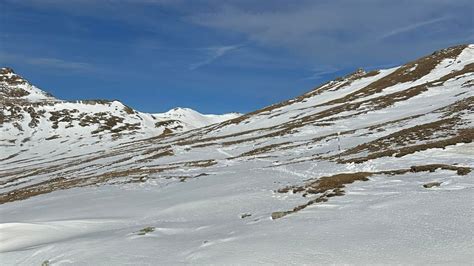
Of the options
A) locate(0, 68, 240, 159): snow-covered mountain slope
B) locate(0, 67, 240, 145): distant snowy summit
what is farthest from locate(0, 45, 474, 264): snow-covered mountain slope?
locate(0, 67, 240, 145): distant snowy summit

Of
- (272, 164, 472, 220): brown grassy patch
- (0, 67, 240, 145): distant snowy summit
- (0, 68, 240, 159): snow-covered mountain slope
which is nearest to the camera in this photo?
(272, 164, 472, 220): brown grassy patch

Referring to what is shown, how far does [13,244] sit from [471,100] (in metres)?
61.8

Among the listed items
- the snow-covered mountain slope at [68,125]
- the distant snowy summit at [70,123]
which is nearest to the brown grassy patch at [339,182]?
the snow-covered mountain slope at [68,125]

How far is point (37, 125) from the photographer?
550ft

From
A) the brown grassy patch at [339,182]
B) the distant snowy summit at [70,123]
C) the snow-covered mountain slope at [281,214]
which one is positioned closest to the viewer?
the snow-covered mountain slope at [281,214]

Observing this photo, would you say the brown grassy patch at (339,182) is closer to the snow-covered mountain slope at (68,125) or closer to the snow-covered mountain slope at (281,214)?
the snow-covered mountain slope at (281,214)

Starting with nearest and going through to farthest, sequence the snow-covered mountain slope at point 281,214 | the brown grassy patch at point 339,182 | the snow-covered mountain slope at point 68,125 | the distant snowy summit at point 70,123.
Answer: the snow-covered mountain slope at point 281,214
the brown grassy patch at point 339,182
the snow-covered mountain slope at point 68,125
the distant snowy summit at point 70,123

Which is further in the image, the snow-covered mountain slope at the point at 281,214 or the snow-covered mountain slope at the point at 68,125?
the snow-covered mountain slope at the point at 68,125

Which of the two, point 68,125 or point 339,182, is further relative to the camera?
point 68,125

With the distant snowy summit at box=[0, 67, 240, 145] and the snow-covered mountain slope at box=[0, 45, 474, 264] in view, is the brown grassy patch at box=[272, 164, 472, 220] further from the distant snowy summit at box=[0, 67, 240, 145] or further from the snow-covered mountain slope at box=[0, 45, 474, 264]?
the distant snowy summit at box=[0, 67, 240, 145]

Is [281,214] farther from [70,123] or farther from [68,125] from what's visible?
[70,123]

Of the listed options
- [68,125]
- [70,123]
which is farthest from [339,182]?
[70,123]

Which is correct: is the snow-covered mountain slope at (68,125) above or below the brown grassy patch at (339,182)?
above

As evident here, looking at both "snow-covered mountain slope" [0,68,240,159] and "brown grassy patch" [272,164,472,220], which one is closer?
"brown grassy patch" [272,164,472,220]
